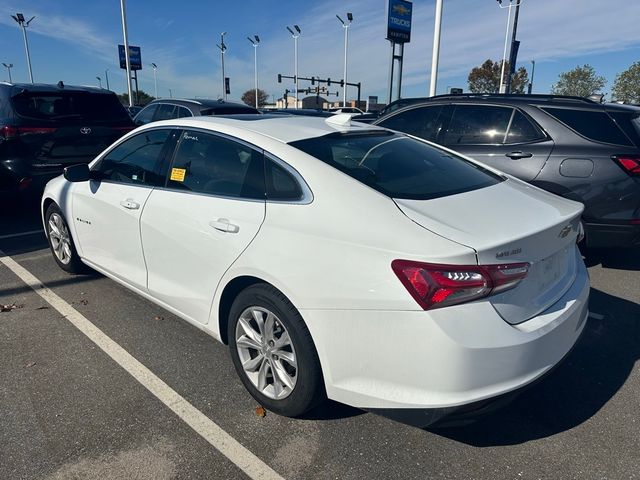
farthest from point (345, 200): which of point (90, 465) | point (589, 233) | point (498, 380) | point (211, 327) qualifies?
point (589, 233)

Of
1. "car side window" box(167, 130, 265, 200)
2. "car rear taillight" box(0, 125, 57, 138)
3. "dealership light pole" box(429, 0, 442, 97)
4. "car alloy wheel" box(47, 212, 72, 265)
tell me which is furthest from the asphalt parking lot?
"dealership light pole" box(429, 0, 442, 97)

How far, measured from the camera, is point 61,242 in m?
4.57

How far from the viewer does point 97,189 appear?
3.82 metres

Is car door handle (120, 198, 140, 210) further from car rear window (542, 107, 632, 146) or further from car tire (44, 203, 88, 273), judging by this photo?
car rear window (542, 107, 632, 146)

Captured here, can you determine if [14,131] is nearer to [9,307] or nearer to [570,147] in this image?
[9,307]

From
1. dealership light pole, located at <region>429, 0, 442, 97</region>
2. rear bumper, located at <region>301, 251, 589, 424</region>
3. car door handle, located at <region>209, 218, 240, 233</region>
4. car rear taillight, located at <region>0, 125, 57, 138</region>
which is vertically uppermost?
dealership light pole, located at <region>429, 0, 442, 97</region>

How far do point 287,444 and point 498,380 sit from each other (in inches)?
42.7

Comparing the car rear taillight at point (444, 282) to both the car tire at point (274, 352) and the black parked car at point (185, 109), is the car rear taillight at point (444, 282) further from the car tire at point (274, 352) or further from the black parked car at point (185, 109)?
the black parked car at point (185, 109)

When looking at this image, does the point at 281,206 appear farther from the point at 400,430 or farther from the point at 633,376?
the point at 633,376

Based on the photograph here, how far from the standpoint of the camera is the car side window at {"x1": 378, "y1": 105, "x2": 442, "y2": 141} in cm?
576

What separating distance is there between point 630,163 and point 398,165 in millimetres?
2802

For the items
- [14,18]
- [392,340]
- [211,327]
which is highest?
[14,18]

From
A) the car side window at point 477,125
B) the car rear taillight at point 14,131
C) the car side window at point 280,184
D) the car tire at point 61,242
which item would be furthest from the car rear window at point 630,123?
the car rear taillight at point 14,131

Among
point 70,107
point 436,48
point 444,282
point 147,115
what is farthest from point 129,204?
point 436,48
